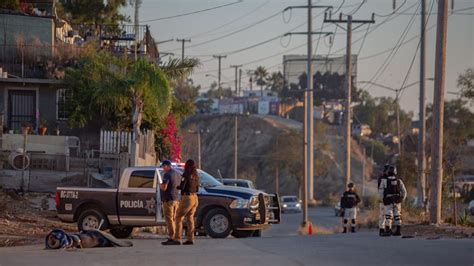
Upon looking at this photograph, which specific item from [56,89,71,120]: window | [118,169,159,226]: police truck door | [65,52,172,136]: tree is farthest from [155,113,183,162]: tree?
[118,169,159,226]: police truck door

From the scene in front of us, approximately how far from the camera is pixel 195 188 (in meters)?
19.0

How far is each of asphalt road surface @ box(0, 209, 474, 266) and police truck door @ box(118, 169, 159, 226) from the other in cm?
318

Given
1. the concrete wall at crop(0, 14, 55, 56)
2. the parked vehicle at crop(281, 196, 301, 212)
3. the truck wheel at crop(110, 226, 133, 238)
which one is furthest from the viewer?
the parked vehicle at crop(281, 196, 301, 212)

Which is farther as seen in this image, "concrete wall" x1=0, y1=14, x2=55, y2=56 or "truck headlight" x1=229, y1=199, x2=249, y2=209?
"concrete wall" x1=0, y1=14, x2=55, y2=56

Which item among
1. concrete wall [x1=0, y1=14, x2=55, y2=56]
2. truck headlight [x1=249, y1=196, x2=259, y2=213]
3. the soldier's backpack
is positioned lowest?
truck headlight [x1=249, y1=196, x2=259, y2=213]

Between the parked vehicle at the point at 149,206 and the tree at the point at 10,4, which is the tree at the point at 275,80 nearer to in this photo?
the tree at the point at 10,4

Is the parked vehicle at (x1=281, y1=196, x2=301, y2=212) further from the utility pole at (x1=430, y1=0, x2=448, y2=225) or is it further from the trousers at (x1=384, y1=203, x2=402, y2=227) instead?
the trousers at (x1=384, y1=203, x2=402, y2=227)

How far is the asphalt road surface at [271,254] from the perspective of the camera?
15.0 m

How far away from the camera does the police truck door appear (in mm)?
22156

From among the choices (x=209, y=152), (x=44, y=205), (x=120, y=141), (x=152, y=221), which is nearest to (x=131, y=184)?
(x=152, y=221)

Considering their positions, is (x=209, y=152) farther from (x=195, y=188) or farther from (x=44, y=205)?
(x=195, y=188)

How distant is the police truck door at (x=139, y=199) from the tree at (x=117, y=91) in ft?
32.7

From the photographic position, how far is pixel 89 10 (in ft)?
181

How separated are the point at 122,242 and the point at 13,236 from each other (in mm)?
4683
